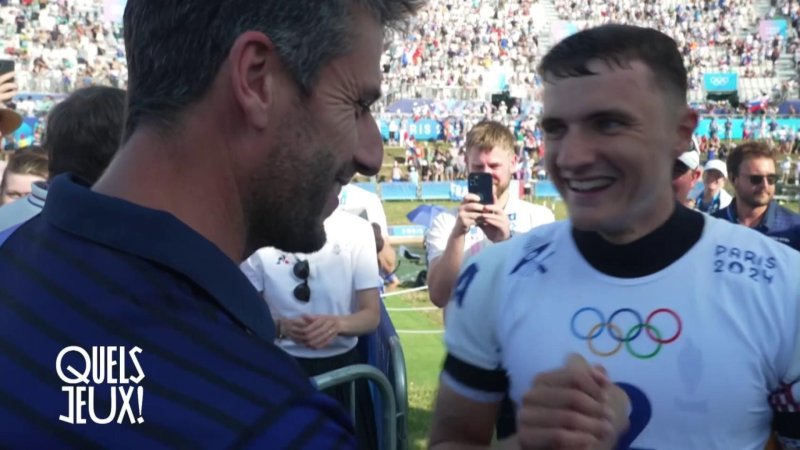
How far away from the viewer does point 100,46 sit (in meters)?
37.4

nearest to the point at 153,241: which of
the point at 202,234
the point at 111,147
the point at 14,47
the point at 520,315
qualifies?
the point at 202,234

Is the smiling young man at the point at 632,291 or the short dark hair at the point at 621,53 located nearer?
the smiling young man at the point at 632,291

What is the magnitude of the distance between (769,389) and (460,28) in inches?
1748

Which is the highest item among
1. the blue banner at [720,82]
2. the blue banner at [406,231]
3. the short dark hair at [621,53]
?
the short dark hair at [621,53]

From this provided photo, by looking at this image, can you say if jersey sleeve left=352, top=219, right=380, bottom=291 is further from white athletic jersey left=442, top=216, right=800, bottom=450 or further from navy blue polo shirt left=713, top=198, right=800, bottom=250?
white athletic jersey left=442, top=216, right=800, bottom=450

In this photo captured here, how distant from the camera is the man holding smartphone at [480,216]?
14.5ft

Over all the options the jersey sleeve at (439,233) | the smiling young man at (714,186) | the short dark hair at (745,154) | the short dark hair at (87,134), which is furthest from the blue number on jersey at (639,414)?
the smiling young man at (714,186)

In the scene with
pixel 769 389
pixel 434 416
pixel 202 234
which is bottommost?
pixel 434 416

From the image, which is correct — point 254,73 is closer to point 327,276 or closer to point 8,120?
point 327,276

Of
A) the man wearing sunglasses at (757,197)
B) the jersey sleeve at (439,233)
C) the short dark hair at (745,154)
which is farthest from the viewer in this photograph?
the short dark hair at (745,154)

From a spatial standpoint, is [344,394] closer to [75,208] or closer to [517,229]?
[517,229]

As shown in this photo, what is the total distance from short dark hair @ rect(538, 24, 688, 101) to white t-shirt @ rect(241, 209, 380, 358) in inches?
102

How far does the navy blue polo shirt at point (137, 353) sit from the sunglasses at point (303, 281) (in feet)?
11.4

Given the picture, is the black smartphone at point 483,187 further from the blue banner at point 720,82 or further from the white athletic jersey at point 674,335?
the blue banner at point 720,82
